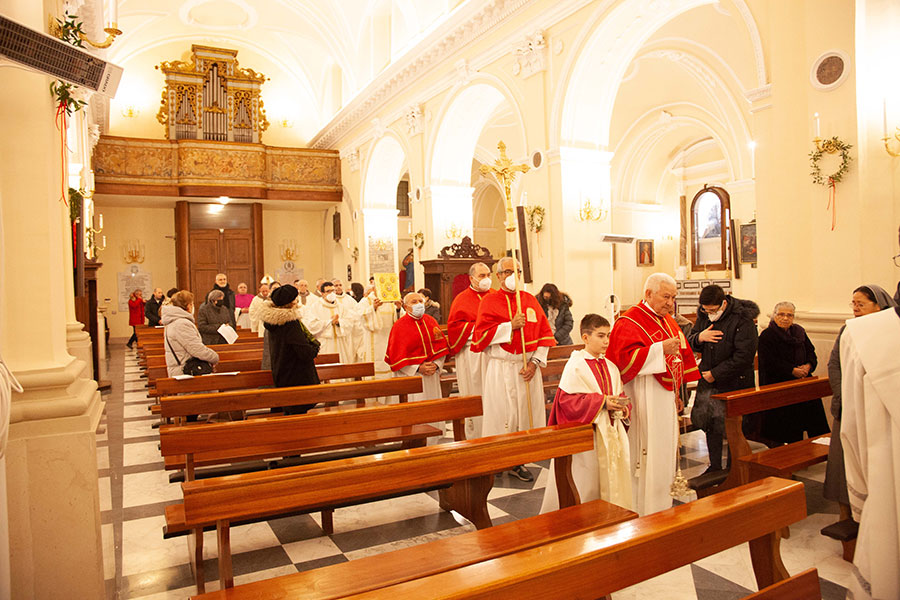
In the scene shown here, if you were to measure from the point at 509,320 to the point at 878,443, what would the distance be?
3062 mm

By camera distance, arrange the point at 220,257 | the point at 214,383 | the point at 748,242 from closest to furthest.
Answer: the point at 214,383 < the point at 748,242 < the point at 220,257

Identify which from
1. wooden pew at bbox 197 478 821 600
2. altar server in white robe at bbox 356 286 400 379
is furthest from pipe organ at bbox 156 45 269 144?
wooden pew at bbox 197 478 821 600

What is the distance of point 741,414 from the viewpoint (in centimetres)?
436

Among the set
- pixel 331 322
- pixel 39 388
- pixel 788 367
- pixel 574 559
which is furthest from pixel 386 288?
pixel 574 559

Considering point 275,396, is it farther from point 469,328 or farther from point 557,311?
point 557,311

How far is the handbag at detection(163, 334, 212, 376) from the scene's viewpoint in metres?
6.89

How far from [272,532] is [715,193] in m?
19.2

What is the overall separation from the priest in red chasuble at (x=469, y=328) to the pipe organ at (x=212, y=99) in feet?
52.8

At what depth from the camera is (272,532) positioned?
4.30m

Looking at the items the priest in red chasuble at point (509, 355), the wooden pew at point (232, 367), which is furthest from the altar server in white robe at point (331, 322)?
the priest in red chasuble at point (509, 355)

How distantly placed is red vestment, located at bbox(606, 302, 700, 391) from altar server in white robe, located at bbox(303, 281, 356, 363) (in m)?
6.15

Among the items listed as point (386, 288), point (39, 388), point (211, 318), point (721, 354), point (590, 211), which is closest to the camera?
point (39, 388)

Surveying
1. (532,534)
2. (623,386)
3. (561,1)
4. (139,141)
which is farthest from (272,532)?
(139,141)

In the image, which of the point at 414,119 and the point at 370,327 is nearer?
the point at 370,327
